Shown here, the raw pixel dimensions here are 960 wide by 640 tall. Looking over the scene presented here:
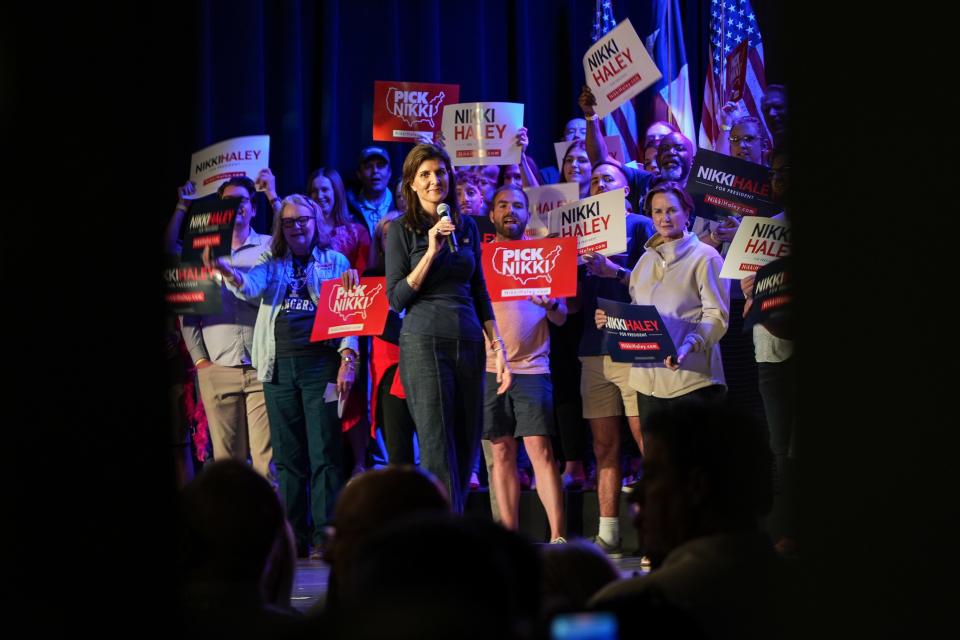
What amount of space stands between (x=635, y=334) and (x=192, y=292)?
2.66 metres

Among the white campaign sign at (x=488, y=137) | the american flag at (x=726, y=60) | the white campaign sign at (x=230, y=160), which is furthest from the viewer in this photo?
the american flag at (x=726, y=60)

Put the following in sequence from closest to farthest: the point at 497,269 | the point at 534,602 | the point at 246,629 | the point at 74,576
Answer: the point at 74,576, the point at 534,602, the point at 246,629, the point at 497,269

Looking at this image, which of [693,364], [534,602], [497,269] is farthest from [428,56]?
[534,602]

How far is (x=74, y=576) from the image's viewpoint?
1106mm

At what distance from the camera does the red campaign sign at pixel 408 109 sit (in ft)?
23.7

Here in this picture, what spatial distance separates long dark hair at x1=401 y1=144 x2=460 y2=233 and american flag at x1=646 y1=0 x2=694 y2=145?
412 cm

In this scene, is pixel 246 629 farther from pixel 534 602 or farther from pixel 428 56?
pixel 428 56

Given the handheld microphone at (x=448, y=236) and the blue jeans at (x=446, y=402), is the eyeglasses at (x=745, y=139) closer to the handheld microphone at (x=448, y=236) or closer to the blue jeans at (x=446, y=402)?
the handheld microphone at (x=448, y=236)

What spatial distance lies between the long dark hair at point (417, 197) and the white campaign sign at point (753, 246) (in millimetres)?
1389

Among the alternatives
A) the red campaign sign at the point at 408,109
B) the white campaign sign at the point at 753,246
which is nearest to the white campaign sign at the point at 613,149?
the red campaign sign at the point at 408,109

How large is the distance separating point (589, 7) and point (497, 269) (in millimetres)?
4003

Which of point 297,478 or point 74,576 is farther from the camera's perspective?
point 297,478

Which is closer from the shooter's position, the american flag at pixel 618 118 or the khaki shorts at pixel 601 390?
the khaki shorts at pixel 601 390

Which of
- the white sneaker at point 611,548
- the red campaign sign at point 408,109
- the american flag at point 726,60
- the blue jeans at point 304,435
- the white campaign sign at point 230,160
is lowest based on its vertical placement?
the white sneaker at point 611,548
